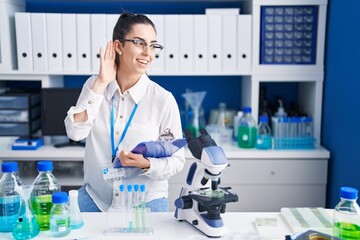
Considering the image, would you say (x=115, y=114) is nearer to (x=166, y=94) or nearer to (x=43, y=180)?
(x=166, y=94)

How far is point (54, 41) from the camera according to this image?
8.20ft

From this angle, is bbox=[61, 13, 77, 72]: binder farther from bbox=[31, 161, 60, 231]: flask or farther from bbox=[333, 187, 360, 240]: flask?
Answer: bbox=[333, 187, 360, 240]: flask

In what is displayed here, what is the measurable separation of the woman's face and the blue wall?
3.77ft

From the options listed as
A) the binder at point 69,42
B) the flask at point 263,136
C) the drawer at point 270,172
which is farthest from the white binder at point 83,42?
the flask at point 263,136

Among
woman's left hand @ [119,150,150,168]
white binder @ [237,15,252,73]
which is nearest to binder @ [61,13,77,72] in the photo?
white binder @ [237,15,252,73]

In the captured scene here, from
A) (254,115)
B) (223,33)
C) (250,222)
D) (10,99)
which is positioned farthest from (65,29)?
(250,222)

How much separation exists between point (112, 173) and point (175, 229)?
0.44 meters

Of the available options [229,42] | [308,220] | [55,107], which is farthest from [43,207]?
[229,42]

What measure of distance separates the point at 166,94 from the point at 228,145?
91cm

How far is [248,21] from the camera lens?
253 centimetres

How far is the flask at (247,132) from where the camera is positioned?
2.52 meters

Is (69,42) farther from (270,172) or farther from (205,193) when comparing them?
(205,193)

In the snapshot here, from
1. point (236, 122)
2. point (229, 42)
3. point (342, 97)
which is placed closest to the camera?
point (342, 97)

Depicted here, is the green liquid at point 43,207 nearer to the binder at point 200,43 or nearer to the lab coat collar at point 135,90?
the lab coat collar at point 135,90
